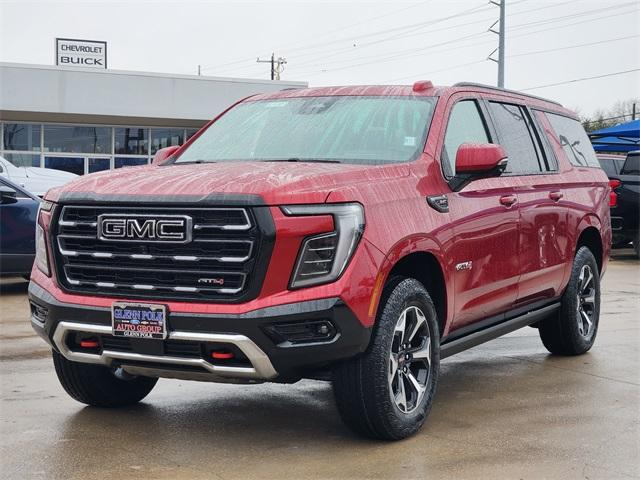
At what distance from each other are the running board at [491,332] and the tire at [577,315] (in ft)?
0.80

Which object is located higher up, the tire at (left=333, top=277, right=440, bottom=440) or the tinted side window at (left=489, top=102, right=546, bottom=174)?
the tinted side window at (left=489, top=102, right=546, bottom=174)

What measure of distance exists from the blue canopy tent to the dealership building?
1336 cm

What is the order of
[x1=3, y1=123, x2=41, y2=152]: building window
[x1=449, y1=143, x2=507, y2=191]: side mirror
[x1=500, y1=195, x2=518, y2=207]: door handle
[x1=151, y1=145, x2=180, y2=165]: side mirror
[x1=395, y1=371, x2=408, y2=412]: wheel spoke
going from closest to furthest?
[x1=395, y1=371, x2=408, y2=412]: wheel spoke → [x1=449, y1=143, x2=507, y2=191]: side mirror → [x1=500, y1=195, x2=518, y2=207]: door handle → [x1=151, y1=145, x2=180, y2=165]: side mirror → [x1=3, y1=123, x2=41, y2=152]: building window

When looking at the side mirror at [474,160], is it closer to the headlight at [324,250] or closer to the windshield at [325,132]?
the windshield at [325,132]

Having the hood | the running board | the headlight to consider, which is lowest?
the running board

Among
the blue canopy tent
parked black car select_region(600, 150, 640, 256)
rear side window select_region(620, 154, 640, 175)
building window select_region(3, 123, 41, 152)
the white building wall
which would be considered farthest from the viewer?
building window select_region(3, 123, 41, 152)

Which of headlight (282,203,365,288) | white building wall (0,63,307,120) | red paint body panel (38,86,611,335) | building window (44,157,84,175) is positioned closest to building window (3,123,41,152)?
building window (44,157,84,175)

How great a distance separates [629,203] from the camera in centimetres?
1750

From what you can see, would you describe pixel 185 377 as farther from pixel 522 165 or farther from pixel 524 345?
pixel 524 345

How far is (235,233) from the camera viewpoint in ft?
15.4

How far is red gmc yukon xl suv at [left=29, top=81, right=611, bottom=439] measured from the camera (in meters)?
4.69

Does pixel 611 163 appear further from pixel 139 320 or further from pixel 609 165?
pixel 139 320

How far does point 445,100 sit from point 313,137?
2.81ft

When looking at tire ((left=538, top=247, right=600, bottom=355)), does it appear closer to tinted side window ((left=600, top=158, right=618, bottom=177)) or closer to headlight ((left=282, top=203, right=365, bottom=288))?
headlight ((left=282, top=203, right=365, bottom=288))
